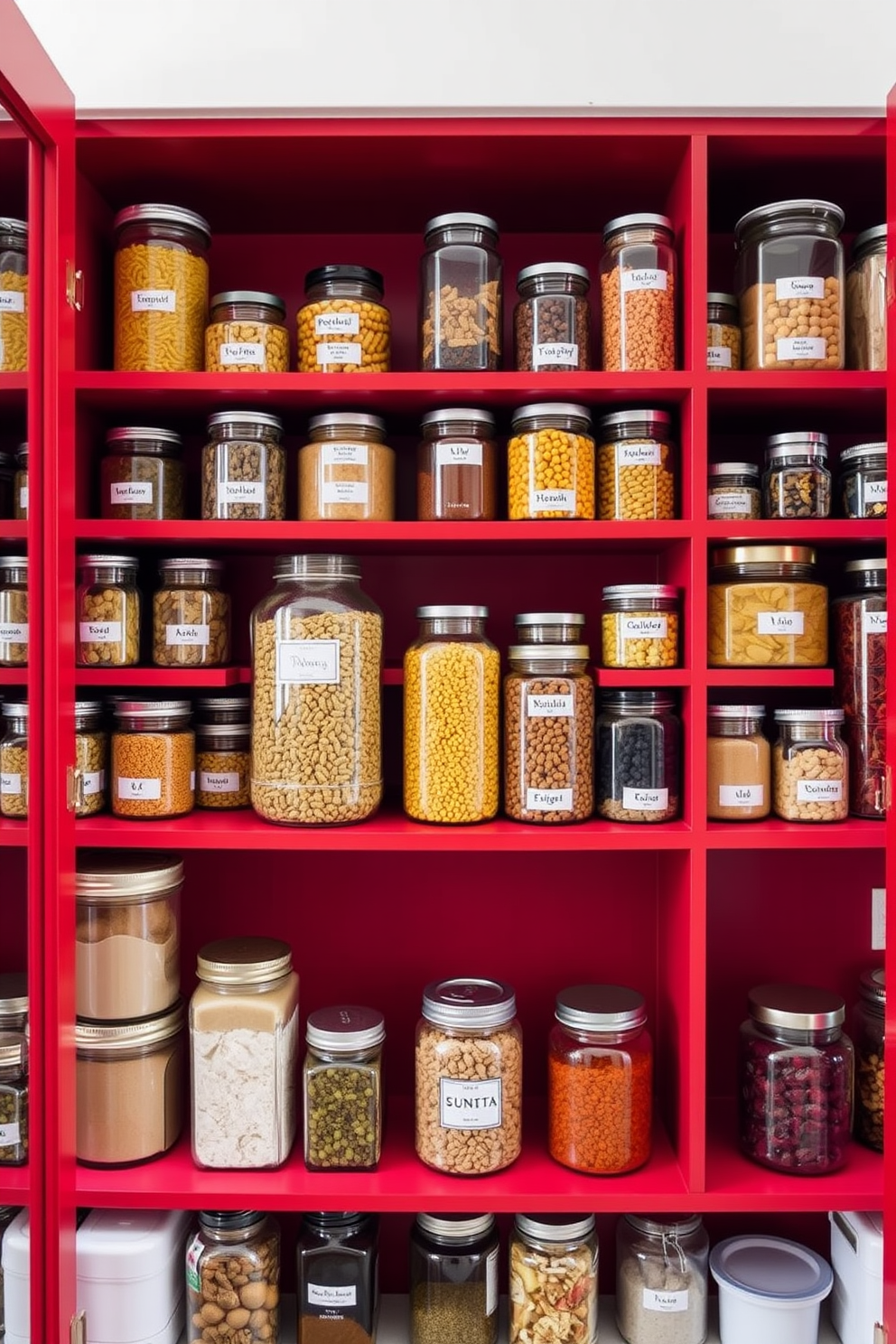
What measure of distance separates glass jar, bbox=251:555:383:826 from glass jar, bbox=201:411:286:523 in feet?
0.44

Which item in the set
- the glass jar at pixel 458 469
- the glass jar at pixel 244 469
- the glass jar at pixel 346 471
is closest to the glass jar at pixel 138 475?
the glass jar at pixel 244 469

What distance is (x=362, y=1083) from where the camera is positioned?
1332 millimetres

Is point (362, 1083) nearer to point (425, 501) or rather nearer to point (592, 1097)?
point (592, 1097)

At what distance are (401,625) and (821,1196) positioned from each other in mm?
1024

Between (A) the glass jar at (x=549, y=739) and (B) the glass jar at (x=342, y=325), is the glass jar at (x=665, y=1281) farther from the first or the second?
(B) the glass jar at (x=342, y=325)

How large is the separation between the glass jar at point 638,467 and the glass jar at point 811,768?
355 mm

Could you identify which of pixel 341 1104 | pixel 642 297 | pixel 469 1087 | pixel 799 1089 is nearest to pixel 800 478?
pixel 642 297

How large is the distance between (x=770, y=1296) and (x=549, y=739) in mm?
826

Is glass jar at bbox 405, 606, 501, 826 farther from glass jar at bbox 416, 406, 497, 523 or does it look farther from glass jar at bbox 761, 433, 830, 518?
glass jar at bbox 761, 433, 830, 518

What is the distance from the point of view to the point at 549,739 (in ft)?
4.38

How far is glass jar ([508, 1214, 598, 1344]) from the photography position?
1320mm

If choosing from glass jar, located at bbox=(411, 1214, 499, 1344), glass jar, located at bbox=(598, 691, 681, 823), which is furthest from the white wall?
glass jar, located at bbox=(411, 1214, 499, 1344)

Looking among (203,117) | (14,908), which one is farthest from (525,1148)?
(203,117)

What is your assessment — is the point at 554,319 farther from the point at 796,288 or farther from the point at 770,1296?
the point at 770,1296
